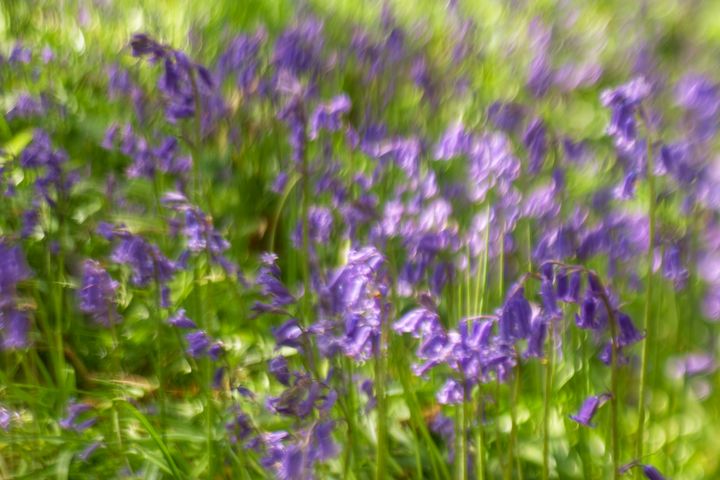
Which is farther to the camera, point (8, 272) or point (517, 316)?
point (8, 272)

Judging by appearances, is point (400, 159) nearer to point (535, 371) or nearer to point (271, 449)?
point (535, 371)

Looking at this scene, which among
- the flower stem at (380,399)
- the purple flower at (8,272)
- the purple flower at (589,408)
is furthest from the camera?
the purple flower at (8,272)

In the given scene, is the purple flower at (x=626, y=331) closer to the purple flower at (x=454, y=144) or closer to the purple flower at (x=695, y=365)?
the purple flower at (x=695, y=365)

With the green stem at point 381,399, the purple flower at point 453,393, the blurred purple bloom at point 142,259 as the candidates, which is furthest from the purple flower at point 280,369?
the blurred purple bloom at point 142,259

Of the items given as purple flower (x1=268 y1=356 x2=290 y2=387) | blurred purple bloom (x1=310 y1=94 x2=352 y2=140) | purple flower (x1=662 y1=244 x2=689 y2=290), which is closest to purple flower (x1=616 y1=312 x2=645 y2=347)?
purple flower (x1=662 y1=244 x2=689 y2=290)

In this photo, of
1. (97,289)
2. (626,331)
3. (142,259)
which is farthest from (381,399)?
(97,289)

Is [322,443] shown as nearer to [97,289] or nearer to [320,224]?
[97,289]

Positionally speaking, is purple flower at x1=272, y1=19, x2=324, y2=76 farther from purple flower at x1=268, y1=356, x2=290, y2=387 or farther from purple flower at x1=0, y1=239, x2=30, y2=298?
purple flower at x1=268, y1=356, x2=290, y2=387

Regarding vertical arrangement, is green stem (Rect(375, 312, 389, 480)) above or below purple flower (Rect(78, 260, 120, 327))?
below

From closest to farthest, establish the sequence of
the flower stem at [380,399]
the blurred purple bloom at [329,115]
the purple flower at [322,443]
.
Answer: the purple flower at [322,443]
the flower stem at [380,399]
the blurred purple bloom at [329,115]
